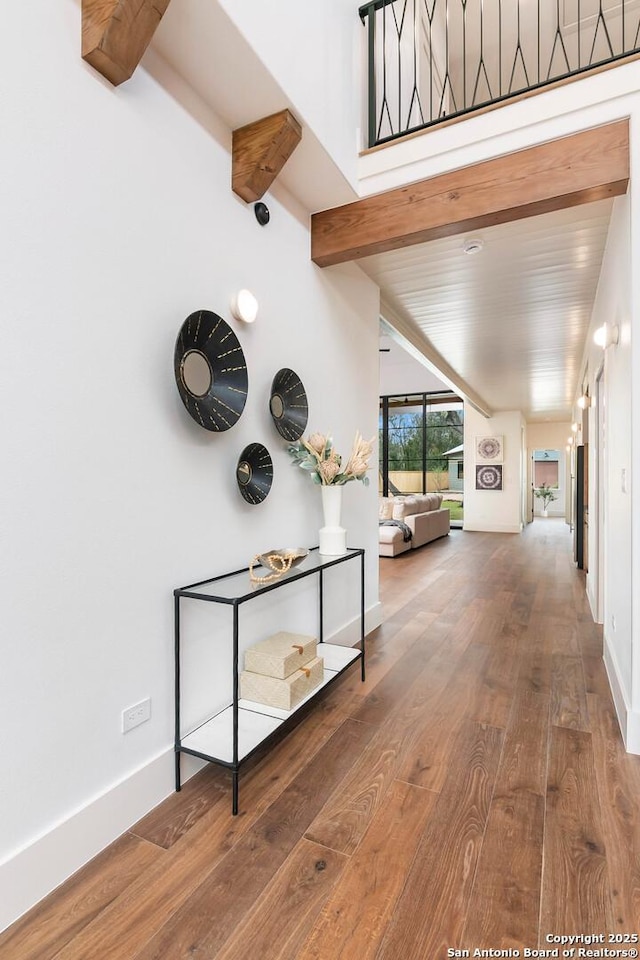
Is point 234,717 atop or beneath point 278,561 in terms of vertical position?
beneath

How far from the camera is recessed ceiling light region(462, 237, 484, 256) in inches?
124

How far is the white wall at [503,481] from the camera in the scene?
1052 cm

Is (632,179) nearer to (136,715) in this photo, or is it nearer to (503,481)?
(136,715)

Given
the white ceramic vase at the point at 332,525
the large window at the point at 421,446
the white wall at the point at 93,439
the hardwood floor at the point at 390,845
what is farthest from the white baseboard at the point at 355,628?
the large window at the point at 421,446

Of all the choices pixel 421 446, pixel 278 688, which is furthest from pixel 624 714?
pixel 421 446

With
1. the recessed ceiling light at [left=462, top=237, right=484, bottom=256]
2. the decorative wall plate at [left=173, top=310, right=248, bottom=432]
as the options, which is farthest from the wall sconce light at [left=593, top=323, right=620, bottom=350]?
the decorative wall plate at [left=173, top=310, right=248, bottom=432]

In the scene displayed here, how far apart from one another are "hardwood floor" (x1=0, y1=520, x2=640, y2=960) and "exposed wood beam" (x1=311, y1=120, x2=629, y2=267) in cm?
255

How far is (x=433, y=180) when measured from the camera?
2557 millimetres

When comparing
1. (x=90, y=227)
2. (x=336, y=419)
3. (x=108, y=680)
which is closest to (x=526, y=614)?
(x=336, y=419)

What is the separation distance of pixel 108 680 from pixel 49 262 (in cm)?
132

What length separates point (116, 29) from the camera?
1.46 meters

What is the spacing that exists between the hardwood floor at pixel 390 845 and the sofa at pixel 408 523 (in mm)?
4497

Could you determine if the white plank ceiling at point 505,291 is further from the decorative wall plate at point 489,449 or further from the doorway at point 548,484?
the doorway at point 548,484

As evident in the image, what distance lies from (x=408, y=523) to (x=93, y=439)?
702 cm
